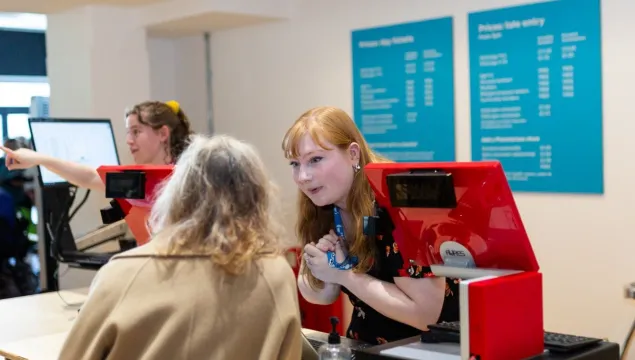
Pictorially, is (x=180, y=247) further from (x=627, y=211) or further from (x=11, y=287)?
(x=11, y=287)

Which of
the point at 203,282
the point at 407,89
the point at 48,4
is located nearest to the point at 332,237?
the point at 203,282

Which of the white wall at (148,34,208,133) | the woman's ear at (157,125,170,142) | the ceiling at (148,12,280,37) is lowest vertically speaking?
the woman's ear at (157,125,170,142)

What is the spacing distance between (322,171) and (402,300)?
1.30 ft

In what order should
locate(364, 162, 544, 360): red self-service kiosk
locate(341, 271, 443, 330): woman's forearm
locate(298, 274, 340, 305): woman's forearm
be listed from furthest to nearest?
locate(298, 274, 340, 305): woman's forearm → locate(341, 271, 443, 330): woman's forearm → locate(364, 162, 544, 360): red self-service kiosk

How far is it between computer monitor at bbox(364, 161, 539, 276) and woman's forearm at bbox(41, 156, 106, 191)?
1843 millimetres

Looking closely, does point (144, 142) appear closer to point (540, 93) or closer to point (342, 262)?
point (342, 262)

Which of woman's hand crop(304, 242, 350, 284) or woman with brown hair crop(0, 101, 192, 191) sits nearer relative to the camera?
woman's hand crop(304, 242, 350, 284)

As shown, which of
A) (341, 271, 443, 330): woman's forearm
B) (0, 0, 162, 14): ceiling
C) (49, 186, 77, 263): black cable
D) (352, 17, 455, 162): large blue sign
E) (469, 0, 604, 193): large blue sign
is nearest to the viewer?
(341, 271, 443, 330): woman's forearm

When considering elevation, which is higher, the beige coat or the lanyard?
the lanyard

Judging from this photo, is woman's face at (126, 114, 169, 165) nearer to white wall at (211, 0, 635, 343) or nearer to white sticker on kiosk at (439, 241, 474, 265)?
white wall at (211, 0, 635, 343)

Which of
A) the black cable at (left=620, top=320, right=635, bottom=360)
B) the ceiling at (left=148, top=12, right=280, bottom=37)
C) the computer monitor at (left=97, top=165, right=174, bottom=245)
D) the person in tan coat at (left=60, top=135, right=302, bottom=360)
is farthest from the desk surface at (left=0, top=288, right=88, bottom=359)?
the black cable at (left=620, top=320, right=635, bottom=360)

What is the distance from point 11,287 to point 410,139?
126 inches

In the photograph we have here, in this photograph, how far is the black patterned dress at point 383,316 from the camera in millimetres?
2053

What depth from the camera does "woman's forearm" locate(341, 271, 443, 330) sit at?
197 centimetres
